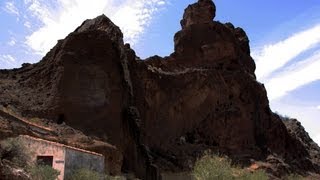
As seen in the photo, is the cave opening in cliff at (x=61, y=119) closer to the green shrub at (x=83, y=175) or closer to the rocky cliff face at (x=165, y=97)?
the rocky cliff face at (x=165, y=97)

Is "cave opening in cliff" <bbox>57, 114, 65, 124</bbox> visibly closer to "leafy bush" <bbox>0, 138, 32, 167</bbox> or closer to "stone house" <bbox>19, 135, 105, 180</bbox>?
"stone house" <bbox>19, 135, 105, 180</bbox>

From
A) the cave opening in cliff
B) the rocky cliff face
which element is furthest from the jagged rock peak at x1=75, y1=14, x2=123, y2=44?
the cave opening in cliff

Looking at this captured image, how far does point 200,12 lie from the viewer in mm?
77938

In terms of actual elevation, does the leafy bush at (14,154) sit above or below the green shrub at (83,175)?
below

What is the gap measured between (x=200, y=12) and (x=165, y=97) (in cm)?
1917

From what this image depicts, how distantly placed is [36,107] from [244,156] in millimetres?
37204

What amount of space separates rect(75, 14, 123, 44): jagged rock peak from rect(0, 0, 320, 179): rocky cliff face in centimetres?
11

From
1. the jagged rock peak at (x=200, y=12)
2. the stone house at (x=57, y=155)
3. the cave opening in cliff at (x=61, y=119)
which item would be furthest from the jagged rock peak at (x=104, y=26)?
the jagged rock peak at (x=200, y=12)

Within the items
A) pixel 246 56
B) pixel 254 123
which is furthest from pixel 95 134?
pixel 246 56

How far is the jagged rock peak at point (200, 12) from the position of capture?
77.7 metres

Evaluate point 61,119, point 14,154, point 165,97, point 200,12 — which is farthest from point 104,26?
point 200,12

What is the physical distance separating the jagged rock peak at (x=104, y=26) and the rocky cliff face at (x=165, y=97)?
0.37ft

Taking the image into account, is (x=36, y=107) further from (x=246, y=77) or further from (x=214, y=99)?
(x=246, y=77)

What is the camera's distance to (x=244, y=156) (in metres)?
68.2
